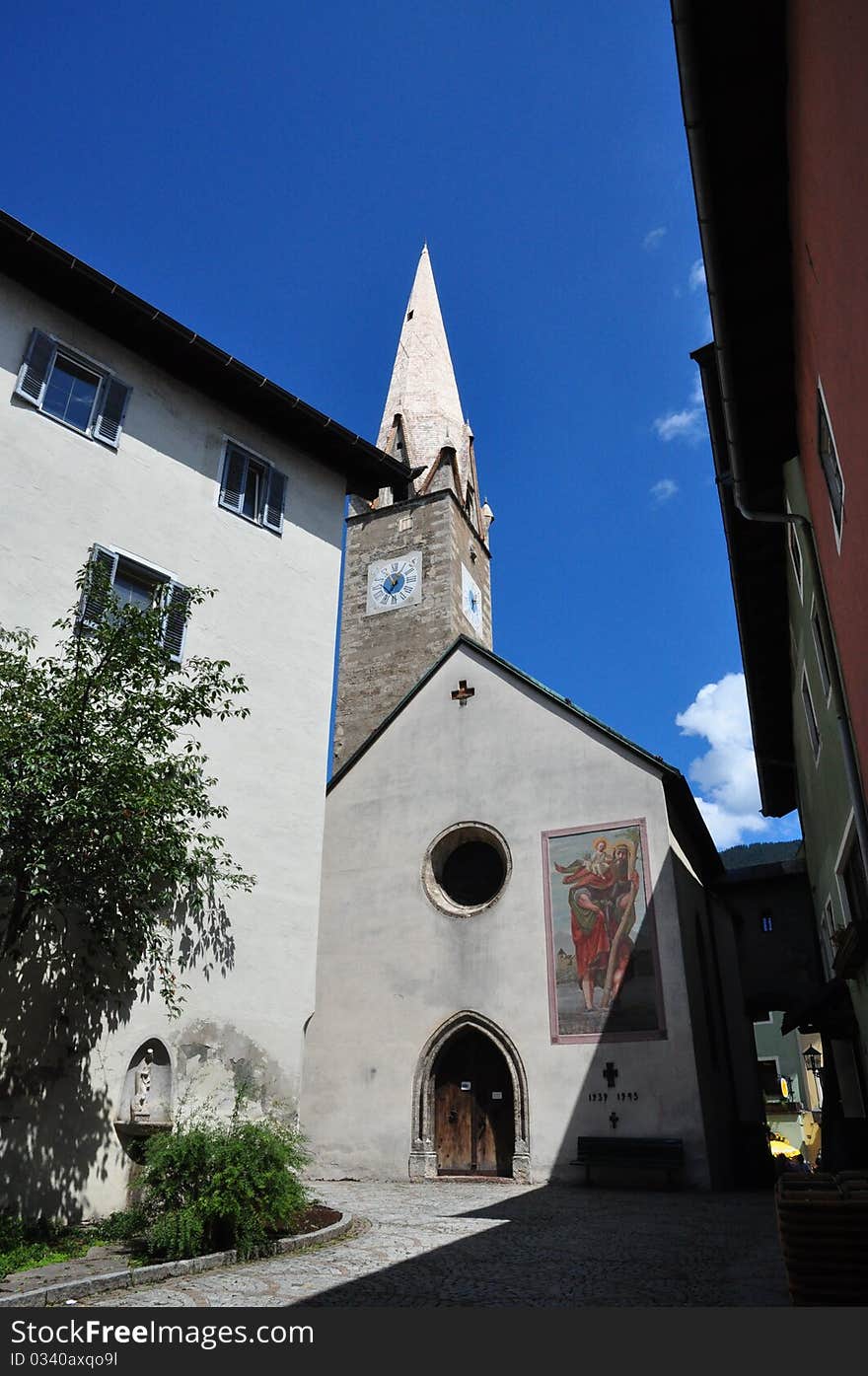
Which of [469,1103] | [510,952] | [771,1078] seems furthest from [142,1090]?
[771,1078]

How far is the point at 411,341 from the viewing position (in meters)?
41.1

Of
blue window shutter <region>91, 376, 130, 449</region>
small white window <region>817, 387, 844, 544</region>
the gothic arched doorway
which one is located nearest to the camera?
small white window <region>817, 387, 844, 544</region>

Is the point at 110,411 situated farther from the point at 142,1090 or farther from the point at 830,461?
the point at 830,461

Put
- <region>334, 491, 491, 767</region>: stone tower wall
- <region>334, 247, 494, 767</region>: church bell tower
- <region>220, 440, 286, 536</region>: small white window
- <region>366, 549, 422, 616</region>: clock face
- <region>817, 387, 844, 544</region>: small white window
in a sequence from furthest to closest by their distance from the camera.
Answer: <region>366, 549, 422, 616</region>: clock face < <region>334, 247, 494, 767</region>: church bell tower < <region>334, 491, 491, 767</region>: stone tower wall < <region>220, 440, 286, 536</region>: small white window < <region>817, 387, 844, 544</region>: small white window

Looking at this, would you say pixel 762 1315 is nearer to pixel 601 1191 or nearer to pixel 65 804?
pixel 65 804

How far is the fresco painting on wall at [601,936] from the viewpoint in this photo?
14.9 metres

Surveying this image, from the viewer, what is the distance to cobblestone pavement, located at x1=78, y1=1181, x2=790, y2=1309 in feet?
19.0

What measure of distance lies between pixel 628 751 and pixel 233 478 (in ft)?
27.8

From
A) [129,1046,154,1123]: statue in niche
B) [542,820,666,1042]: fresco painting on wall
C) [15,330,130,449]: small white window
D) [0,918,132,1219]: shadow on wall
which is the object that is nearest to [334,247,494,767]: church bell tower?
[542,820,666,1042]: fresco painting on wall

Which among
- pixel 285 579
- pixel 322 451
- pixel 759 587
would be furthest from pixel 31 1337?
pixel 322 451

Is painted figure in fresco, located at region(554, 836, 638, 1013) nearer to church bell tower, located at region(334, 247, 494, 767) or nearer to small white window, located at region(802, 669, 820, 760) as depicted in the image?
small white window, located at region(802, 669, 820, 760)

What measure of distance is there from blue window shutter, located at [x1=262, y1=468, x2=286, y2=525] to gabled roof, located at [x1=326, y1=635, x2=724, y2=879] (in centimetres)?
607

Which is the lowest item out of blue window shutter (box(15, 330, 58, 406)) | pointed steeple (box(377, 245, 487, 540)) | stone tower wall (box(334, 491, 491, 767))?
blue window shutter (box(15, 330, 58, 406))

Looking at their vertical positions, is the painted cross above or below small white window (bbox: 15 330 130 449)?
below
